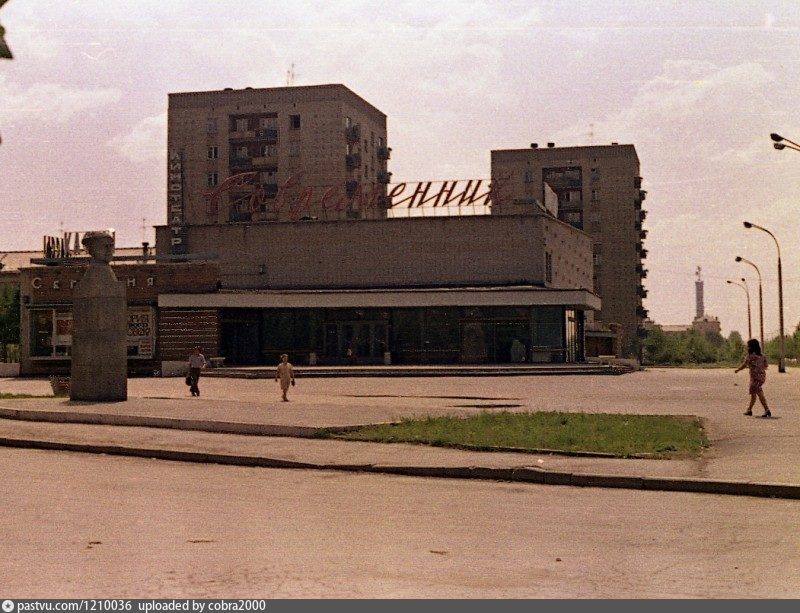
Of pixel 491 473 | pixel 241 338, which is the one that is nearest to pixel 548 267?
pixel 241 338

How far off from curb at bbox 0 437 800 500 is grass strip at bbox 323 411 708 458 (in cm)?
192

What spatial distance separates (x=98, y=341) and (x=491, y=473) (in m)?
14.8

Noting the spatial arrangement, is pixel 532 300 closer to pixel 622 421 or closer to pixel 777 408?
pixel 777 408

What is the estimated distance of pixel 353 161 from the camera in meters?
87.6

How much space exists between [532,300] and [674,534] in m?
44.9

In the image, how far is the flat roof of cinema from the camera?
5372 centimetres

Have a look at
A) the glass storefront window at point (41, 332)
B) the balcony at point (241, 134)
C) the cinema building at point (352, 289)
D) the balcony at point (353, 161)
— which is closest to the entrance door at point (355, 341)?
the cinema building at point (352, 289)

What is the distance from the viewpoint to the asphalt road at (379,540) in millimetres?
6883

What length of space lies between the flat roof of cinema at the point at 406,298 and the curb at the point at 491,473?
3638 cm

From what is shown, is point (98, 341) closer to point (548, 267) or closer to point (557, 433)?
point (557, 433)

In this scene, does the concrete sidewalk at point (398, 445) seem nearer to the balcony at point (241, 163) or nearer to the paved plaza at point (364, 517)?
the paved plaza at point (364, 517)

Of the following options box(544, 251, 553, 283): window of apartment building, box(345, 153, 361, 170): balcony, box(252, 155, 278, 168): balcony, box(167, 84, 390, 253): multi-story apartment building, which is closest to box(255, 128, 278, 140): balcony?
box(167, 84, 390, 253): multi-story apartment building

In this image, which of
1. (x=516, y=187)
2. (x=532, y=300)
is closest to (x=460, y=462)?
(x=532, y=300)

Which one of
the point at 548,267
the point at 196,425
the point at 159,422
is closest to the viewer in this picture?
the point at 196,425
